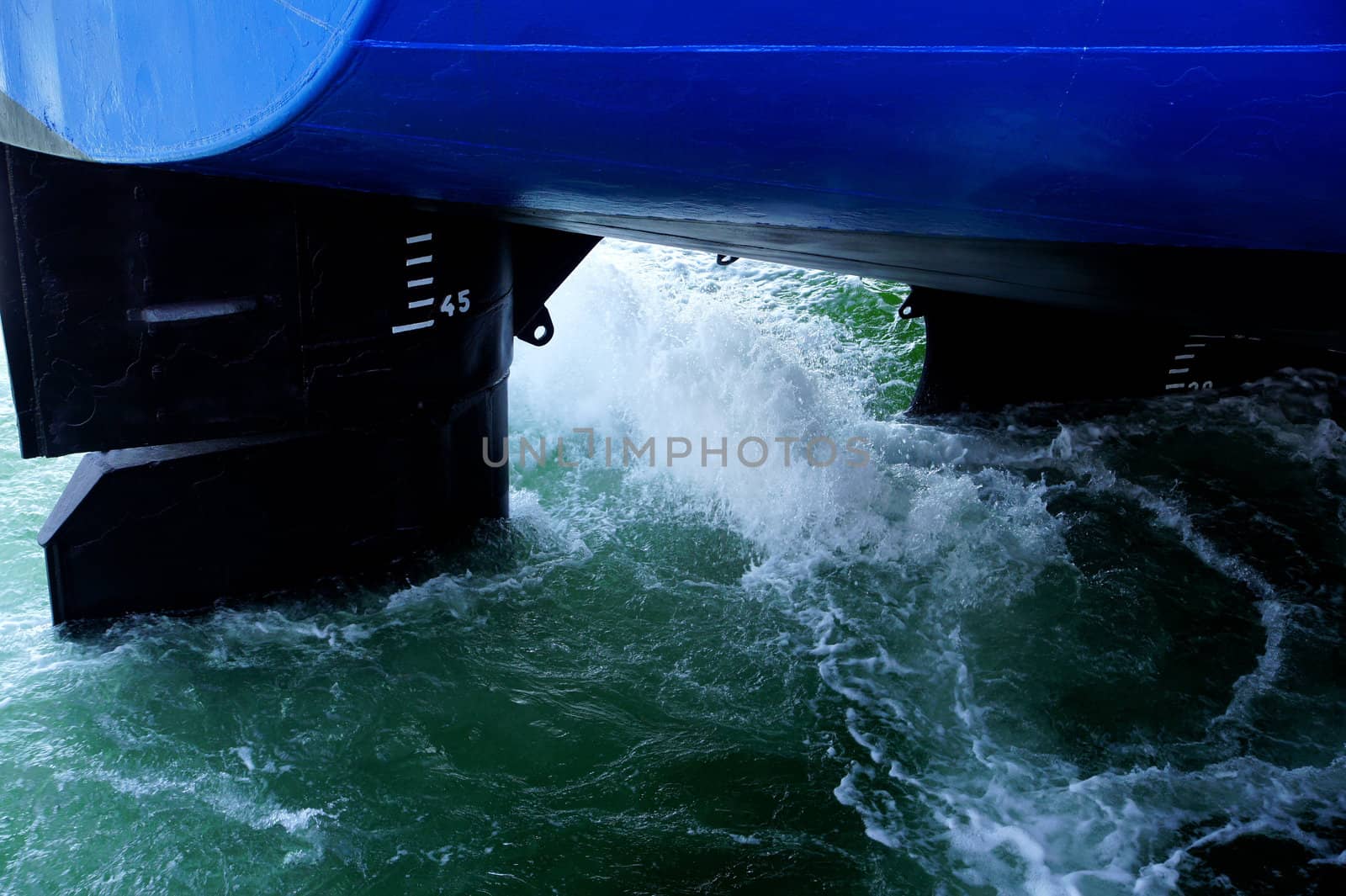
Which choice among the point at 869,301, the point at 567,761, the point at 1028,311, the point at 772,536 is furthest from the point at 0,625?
the point at 869,301

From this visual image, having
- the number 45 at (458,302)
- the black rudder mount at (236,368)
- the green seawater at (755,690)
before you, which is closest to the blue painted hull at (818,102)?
the black rudder mount at (236,368)

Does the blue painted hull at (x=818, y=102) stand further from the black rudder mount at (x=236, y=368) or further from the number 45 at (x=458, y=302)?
the number 45 at (x=458, y=302)

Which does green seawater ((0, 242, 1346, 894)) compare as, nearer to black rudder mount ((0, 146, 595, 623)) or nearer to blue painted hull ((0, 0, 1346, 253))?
black rudder mount ((0, 146, 595, 623))

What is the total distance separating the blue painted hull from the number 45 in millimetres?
1857

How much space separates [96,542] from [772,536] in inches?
135

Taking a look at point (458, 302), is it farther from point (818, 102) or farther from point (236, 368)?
point (818, 102)

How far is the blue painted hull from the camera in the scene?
100 inches

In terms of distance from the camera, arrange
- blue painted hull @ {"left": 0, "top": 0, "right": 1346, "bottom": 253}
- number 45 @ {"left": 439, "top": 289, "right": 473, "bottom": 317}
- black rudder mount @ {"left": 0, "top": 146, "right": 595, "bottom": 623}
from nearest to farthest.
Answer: blue painted hull @ {"left": 0, "top": 0, "right": 1346, "bottom": 253} → black rudder mount @ {"left": 0, "top": 146, "right": 595, "bottom": 623} → number 45 @ {"left": 439, "top": 289, "right": 473, "bottom": 317}

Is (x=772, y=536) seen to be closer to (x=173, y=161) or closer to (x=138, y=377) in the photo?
(x=138, y=377)

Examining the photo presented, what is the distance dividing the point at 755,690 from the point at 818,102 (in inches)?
117

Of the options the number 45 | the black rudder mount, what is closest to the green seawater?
the black rudder mount

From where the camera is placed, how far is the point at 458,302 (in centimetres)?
530

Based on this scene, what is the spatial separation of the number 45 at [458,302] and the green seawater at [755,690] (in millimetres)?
1349

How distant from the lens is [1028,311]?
770cm
